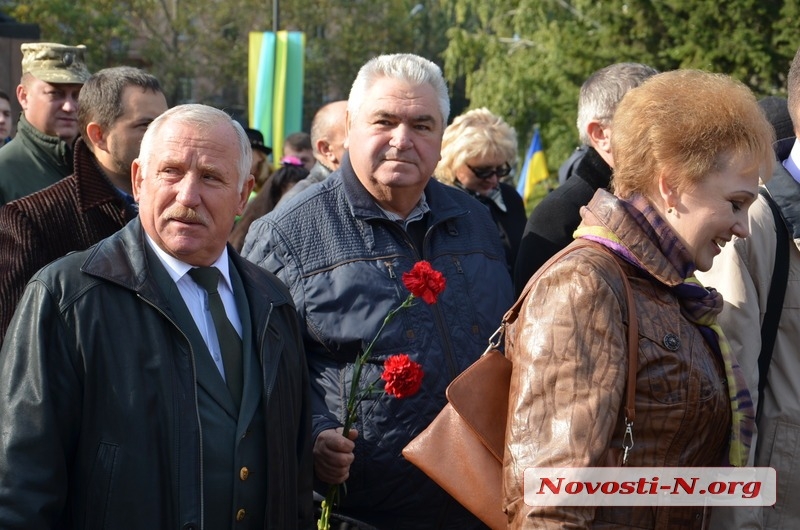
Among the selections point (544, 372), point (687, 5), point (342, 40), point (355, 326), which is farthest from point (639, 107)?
point (342, 40)

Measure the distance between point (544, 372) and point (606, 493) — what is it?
315 millimetres

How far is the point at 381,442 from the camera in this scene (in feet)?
11.6

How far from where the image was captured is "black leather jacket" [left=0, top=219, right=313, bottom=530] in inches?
104

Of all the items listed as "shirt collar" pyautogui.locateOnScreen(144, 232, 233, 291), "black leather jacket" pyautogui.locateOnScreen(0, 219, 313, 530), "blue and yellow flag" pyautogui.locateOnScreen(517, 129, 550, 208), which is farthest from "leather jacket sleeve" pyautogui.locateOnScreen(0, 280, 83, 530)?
"blue and yellow flag" pyautogui.locateOnScreen(517, 129, 550, 208)

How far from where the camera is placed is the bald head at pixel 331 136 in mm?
6625

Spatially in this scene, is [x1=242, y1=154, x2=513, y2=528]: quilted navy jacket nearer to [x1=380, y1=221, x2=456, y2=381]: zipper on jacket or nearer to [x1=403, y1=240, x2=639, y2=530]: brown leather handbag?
[x1=380, y1=221, x2=456, y2=381]: zipper on jacket

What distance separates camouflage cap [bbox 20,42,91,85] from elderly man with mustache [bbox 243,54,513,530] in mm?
2306

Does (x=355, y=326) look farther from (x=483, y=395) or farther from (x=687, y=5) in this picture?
(x=687, y=5)

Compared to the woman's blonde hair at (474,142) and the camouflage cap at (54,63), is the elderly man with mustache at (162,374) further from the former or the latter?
the woman's blonde hair at (474,142)

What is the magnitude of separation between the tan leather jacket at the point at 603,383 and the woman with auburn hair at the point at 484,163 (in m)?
3.79

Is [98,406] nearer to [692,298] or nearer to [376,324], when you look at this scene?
[376,324]

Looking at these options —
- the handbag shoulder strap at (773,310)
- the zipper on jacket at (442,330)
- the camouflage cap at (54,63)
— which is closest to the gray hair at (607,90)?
the zipper on jacket at (442,330)

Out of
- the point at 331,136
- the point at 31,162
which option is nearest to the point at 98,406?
the point at 31,162

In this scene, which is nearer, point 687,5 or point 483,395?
point 483,395
